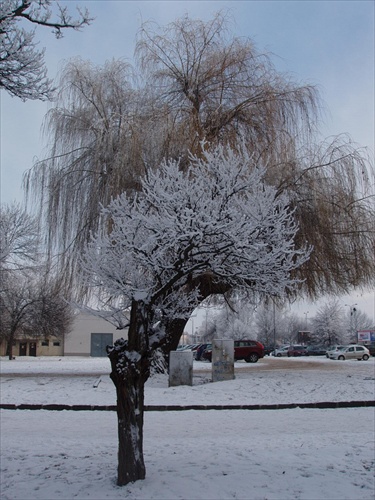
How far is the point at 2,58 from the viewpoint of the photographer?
6.87 meters

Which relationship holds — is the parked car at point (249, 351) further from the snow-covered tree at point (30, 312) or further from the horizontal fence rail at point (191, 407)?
the horizontal fence rail at point (191, 407)

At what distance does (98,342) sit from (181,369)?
6036 cm

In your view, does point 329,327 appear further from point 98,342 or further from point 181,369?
point 181,369

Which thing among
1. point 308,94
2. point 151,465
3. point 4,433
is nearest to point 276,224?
point 151,465

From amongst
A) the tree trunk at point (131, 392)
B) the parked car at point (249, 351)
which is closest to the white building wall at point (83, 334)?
the parked car at point (249, 351)

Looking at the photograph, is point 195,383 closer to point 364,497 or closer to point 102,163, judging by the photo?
point 102,163

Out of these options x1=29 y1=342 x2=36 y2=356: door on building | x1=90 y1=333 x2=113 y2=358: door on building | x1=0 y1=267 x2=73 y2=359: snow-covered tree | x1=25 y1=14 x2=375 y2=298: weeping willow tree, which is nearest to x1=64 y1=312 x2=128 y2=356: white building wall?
x1=90 y1=333 x2=113 y2=358: door on building

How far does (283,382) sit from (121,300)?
953 cm

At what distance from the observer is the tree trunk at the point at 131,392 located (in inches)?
252

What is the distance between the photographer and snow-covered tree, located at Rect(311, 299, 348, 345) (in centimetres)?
7719

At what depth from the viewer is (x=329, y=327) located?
77.0m

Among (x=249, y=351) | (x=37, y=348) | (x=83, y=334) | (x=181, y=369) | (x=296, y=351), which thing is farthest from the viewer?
(x=83, y=334)

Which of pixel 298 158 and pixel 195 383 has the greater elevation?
pixel 298 158

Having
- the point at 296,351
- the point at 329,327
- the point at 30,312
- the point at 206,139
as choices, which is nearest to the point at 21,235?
the point at 206,139
